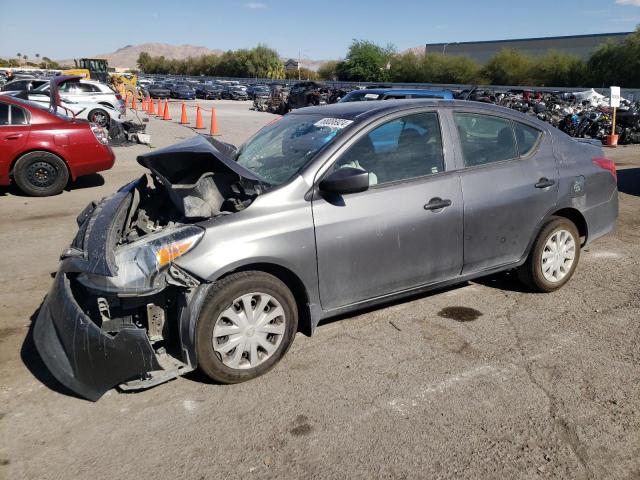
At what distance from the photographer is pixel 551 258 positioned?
4773 millimetres

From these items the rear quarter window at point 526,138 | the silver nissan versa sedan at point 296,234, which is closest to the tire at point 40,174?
the silver nissan versa sedan at point 296,234

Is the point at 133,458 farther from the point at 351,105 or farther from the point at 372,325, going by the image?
the point at 351,105

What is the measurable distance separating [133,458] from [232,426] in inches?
21.2

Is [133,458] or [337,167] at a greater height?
[337,167]

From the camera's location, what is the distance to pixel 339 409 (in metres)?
3.20

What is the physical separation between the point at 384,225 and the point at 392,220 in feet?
0.24

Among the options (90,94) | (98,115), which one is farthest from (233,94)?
(98,115)

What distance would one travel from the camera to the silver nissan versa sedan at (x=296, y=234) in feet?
10.4

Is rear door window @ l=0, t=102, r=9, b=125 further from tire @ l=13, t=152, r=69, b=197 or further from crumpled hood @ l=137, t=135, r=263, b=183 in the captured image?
crumpled hood @ l=137, t=135, r=263, b=183

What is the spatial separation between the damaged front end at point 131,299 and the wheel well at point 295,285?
39 centimetres

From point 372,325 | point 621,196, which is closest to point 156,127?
point 621,196

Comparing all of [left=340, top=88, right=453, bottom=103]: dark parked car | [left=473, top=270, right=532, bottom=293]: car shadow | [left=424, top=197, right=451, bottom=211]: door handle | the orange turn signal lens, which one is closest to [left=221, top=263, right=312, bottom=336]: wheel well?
the orange turn signal lens

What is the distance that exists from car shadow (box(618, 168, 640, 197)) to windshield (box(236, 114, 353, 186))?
24.6 ft

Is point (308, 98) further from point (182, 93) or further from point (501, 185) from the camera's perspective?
point (182, 93)
